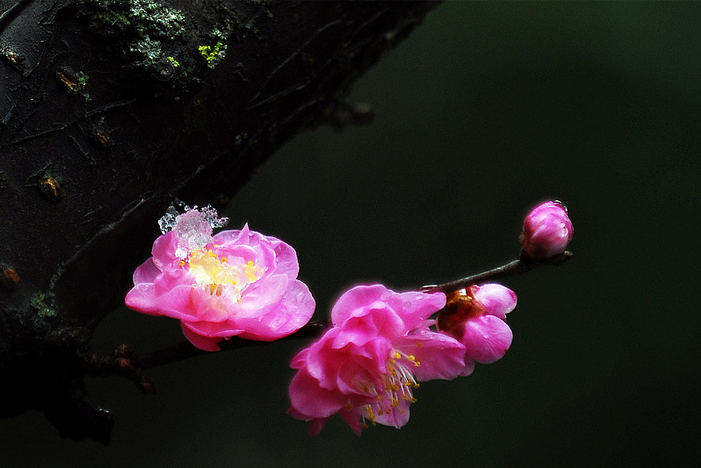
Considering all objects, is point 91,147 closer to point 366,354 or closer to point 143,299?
point 143,299

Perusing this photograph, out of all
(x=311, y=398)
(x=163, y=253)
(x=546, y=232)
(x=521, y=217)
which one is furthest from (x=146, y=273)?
(x=521, y=217)

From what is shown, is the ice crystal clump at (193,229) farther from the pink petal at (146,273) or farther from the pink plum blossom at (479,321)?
the pink plum blossom at (479,321)

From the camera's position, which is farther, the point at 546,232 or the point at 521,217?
the point at 521,217

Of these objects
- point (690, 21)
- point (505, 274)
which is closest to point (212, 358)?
point (505, 274)

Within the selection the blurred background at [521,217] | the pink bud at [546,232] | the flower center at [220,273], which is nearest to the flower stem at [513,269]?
the pink bud at [546,232]

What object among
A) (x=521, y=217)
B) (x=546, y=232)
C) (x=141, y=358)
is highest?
(x=521, y=217)

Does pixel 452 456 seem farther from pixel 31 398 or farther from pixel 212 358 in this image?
pixel 31 398

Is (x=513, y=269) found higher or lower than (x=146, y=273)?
higher
